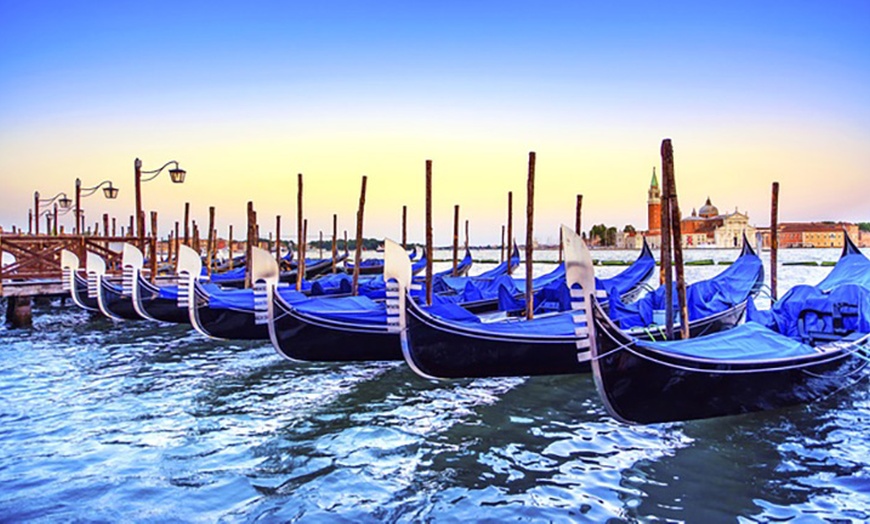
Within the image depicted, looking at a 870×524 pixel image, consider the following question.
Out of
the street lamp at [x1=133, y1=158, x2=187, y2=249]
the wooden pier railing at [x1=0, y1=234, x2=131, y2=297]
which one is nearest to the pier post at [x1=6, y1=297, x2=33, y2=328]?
the wooden pier railing at [x1=0, y1=234, x2=131, y2=297]

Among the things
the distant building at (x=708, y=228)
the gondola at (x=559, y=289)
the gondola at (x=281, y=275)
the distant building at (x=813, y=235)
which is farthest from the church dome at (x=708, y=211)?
the gondola at (x=559, y=289)

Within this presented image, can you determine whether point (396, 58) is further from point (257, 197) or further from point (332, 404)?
point (257, 197)

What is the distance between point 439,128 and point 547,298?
3.81 meters

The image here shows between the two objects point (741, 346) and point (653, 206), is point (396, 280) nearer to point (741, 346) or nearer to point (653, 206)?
point (741, 346)

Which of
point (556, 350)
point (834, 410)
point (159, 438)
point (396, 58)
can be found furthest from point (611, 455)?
point (396, 58)

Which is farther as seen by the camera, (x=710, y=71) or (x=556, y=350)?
(x=710, y=71)

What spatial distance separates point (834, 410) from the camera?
4602 millimetres

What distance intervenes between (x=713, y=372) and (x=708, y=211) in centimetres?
9983

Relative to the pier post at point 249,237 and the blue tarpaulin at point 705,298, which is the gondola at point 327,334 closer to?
the blue tarpaulin at point 705,298

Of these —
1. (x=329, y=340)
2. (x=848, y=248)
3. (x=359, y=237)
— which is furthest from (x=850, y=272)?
(x=359, y=237)

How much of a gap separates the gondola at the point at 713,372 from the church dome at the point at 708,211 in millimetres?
98058

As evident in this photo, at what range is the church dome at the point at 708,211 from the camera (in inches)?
3716

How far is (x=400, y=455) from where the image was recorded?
3.72 meters

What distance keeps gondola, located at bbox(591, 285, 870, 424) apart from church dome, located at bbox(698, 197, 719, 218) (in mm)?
98058
